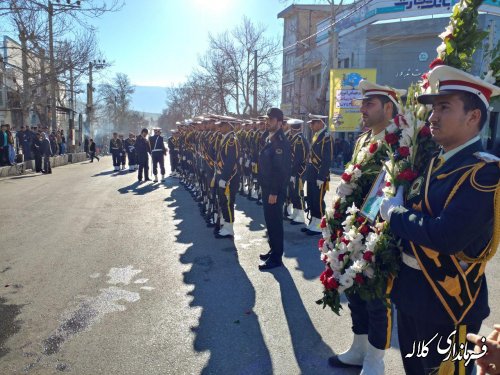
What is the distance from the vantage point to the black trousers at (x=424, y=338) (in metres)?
2.18

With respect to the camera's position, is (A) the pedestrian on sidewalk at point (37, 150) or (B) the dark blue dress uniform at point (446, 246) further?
(A) the pedestrian on sidewalk at point (37, 150)

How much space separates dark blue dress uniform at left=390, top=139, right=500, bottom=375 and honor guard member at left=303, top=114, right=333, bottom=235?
5.15m

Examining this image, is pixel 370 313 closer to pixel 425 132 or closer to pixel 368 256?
pixel 368 256

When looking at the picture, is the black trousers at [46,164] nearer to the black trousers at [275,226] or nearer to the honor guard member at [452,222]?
the black trousers at [275,226]

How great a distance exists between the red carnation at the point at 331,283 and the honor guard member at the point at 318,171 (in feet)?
15.4

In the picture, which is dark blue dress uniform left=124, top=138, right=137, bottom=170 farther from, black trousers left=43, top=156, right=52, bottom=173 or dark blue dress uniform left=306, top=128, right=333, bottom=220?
dark blue dress uniform left=306, top=128, right=333, bottom=220

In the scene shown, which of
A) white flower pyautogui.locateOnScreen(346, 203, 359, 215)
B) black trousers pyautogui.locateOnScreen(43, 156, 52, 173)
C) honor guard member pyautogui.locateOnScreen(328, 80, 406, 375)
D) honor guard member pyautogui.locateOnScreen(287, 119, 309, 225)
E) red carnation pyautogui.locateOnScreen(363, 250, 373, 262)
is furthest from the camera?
black trousers pyautogui.locateOnScreen(43, 156, 52, 173)

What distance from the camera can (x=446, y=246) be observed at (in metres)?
1.97

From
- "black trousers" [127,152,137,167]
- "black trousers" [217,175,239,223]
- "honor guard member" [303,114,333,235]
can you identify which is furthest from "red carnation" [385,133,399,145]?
"black trousers" [127,152,137,167]

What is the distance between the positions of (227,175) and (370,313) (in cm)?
468

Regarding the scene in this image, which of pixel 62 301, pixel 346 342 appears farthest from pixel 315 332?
pixel 62 301

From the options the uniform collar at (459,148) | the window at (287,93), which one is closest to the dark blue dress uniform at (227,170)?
the uniform collar at (459,148)

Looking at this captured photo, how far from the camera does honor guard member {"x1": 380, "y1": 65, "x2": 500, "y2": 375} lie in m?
1.96

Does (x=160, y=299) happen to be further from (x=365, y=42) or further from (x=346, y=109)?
(x=365, y=42)
